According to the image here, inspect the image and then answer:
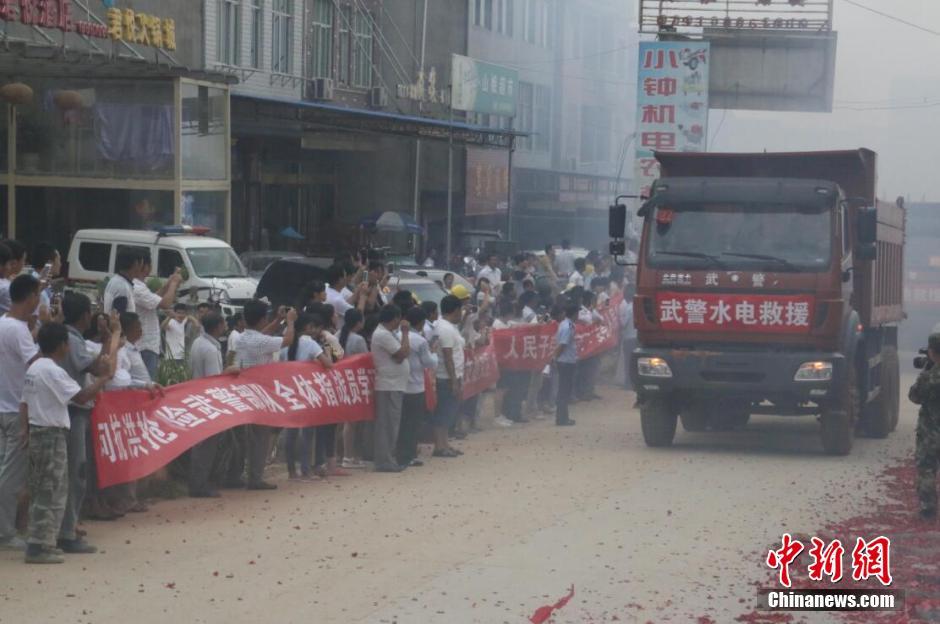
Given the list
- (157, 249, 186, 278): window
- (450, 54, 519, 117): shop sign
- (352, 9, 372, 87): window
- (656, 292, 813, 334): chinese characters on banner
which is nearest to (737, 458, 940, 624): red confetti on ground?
(656, 292, 813, 334): chinese characters on banner

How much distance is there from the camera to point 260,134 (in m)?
33.2

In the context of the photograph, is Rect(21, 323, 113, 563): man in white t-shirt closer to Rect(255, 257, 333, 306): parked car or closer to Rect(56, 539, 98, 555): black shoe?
Rect(56, 539, 98, 555): black shoe

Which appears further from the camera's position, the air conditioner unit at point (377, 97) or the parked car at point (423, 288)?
the air conditioner unit at point (377, 97)

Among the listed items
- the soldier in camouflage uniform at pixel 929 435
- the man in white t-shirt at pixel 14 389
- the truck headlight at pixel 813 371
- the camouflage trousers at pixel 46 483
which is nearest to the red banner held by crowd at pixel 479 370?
the truck headlight at pixel 813 371

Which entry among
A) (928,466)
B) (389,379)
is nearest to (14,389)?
(389,379)

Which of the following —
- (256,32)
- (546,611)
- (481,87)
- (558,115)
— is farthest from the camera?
(558,115)

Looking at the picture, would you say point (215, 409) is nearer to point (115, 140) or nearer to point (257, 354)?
point (257, 354)

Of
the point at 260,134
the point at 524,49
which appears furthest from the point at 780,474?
the point at 524,49

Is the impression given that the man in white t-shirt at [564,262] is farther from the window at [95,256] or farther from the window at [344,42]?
the window at [95,256]

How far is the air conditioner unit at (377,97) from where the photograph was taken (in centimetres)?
3875

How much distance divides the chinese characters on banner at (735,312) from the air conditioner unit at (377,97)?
24668 millimetres

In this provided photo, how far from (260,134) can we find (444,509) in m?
23.1

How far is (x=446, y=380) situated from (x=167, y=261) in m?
8.55

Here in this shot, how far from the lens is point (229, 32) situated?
106 ft
